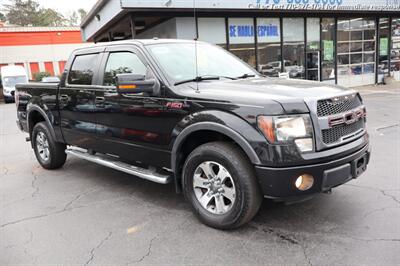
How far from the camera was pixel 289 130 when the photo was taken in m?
3.25

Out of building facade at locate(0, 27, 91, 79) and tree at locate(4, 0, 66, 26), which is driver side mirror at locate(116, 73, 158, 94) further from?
tree at locate(4, 0, 66, 26)

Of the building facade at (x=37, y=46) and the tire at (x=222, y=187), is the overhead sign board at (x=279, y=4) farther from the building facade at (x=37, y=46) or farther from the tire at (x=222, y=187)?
the building facade at (x=37, y=46)

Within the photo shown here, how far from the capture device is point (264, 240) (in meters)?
3.52

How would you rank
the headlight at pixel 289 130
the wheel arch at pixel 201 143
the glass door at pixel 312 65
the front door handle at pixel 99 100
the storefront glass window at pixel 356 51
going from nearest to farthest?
1. the headlight at pixel 289 130
2. the wheel arch at pixel 201 143
3. the front door handle at pixel 99 100
4. the glass door at pixel 312 65
5. the storefront glass window at pixel 356 51

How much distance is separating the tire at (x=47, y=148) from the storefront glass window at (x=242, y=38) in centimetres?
1090

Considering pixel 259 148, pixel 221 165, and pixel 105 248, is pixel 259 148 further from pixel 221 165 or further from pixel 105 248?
pixel 105 248

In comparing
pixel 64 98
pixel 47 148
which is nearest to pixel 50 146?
pixel 47 148

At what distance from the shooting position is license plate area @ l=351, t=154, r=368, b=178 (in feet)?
11.5

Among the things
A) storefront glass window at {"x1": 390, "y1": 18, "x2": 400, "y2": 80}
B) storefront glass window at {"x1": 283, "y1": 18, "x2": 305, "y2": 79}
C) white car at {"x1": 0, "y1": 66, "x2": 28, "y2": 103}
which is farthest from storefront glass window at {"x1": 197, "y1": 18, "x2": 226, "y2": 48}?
white car at {"x1": 0, "y1": 66, "x2": 28, "y2": 103}

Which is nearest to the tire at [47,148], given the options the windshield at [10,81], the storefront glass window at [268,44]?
the storefront glass window at [268,44]

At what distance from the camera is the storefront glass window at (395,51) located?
2083cm

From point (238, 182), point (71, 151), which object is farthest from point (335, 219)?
point (71, 151)

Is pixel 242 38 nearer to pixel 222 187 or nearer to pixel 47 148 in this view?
pixel 47 148

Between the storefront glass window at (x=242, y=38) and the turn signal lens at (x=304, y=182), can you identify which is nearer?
the turn signal lens at (x=304, y=182)
